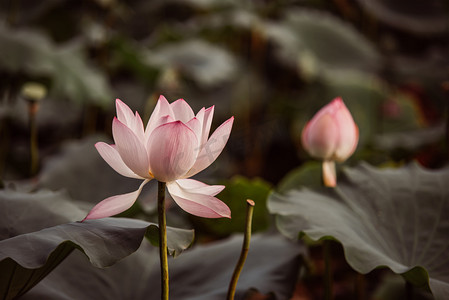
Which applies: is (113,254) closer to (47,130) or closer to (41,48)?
(41,48)

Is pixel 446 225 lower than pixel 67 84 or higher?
lower

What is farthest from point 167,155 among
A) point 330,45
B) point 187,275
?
point 330,45

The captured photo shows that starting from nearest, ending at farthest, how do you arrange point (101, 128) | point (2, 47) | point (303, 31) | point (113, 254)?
point (113, 254)
point (2, 47)
point (101, 128)
point (303, 31)

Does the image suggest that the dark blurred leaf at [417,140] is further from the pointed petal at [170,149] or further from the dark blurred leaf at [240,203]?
the pointed petal at [170,149]

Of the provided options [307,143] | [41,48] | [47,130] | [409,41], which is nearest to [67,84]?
[41,48]

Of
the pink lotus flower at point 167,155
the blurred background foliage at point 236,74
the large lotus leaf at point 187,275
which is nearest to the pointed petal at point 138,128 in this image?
the pink lotus flower at point 167,155

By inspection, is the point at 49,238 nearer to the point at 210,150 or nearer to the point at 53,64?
the point at 210,150

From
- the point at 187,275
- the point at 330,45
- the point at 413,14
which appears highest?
the point at 413,14
